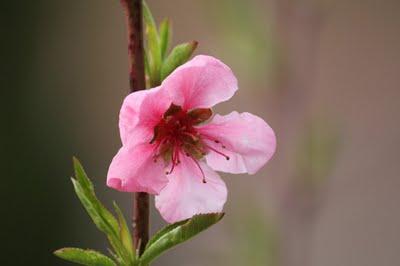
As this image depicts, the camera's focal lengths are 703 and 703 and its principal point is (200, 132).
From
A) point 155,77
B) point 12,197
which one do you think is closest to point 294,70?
point 155,77

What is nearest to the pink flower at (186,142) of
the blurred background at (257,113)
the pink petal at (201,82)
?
the pink petal at (201,82)

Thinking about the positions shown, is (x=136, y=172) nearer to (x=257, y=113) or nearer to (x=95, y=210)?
(x=95, y=210)

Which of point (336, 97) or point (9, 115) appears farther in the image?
point (9, 115)

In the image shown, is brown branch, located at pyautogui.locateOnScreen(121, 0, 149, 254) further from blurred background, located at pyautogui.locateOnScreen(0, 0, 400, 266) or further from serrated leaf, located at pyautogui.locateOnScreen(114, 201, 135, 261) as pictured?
blurred background, located at pyautogui.locateOnScreen(0, 0, 400, 266)

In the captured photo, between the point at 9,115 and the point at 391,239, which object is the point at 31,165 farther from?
the point at 391,239

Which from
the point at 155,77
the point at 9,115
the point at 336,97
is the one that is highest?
the point at 155,77

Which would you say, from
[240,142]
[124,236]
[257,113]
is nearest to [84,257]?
[124,236]
